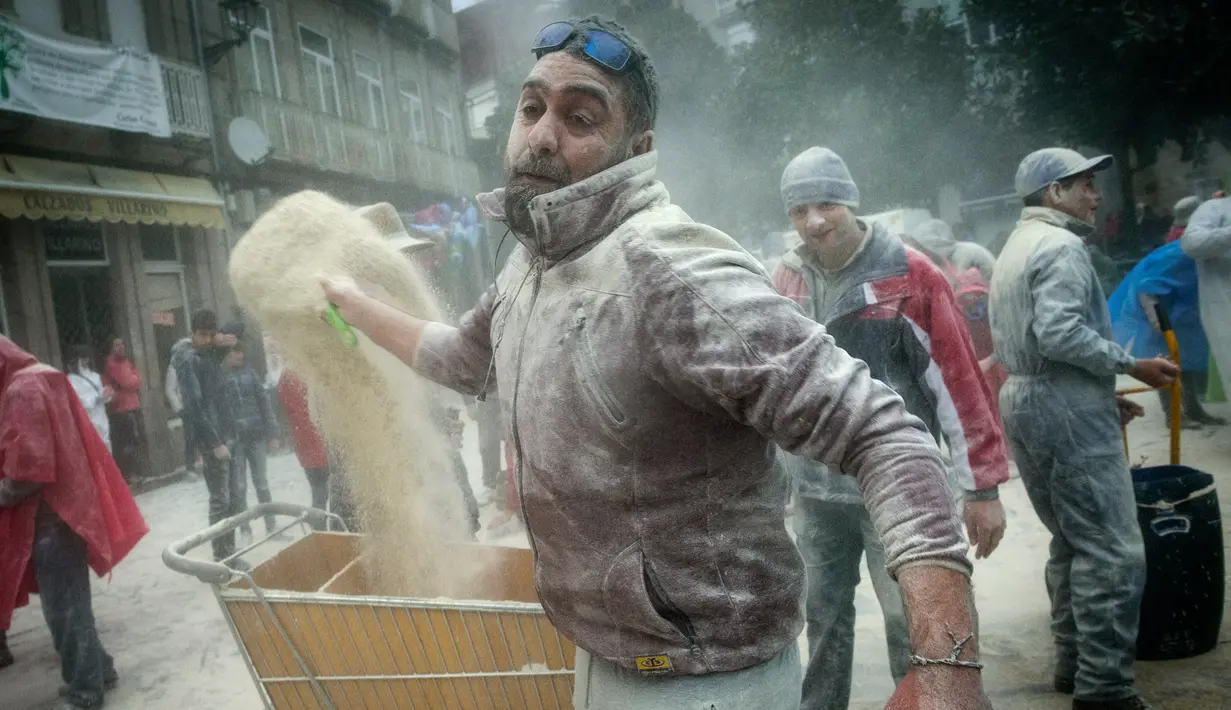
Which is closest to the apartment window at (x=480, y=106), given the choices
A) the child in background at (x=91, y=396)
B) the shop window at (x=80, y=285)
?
the shop window at (x=80, y=285)

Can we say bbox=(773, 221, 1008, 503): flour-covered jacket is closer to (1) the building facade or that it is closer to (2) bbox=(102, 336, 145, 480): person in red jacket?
(1) the building facade

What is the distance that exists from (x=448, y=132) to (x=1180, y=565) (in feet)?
44.7

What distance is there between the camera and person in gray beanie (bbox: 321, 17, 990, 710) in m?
1.12

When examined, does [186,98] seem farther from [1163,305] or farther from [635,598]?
[635,598]

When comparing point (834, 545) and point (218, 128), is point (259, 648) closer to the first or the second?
point (834, 545)

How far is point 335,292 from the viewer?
223 centimetres

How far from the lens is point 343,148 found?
12078 millimetres

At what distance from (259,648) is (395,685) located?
410 millimetres

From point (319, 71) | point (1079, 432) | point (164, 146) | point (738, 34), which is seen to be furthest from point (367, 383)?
point (738, 34)

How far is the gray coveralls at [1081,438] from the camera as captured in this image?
9.60 feet

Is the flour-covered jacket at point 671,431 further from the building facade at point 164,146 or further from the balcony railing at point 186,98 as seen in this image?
the balcony railing at point 186,98

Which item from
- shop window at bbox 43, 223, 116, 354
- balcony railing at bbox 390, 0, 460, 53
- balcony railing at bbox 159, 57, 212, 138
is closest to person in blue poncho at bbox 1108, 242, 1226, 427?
balcony railing at bbox 159, 57, 212, 138

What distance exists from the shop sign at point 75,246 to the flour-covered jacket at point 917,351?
908 centimetres

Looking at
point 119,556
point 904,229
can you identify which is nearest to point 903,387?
point 119,556
